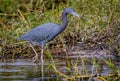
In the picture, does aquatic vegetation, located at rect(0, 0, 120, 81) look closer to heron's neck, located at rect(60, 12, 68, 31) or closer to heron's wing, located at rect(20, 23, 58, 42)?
heron's wing, located at rect(20, 23, 58, 42)

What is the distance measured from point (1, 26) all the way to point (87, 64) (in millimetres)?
4104

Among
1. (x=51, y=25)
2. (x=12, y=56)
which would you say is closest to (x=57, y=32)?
(x=51, y=25)

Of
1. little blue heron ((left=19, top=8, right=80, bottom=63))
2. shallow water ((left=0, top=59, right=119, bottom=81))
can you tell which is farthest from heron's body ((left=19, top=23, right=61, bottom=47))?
shallow water ((left=0, top=59, right=119, bottom=81))

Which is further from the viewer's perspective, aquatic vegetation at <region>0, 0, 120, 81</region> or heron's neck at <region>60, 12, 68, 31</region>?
aquatic vegetation at <region>0, 0, 120, 81</region>

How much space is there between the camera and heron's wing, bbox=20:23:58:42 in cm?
1254

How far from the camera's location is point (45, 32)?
1261 centimetres

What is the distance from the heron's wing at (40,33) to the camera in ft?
41.1

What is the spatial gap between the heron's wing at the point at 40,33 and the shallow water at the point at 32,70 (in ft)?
1.90

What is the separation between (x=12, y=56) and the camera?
12.7 metres

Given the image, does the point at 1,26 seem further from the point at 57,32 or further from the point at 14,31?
the point at 57,32

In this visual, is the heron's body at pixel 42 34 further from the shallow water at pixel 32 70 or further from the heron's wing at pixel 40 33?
the shallow water at pixel 32 70

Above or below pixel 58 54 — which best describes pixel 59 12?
above

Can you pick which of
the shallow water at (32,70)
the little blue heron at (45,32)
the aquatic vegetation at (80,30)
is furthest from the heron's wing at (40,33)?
the shallow water at (32,70)

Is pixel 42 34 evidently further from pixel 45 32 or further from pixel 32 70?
pixel 32 70
